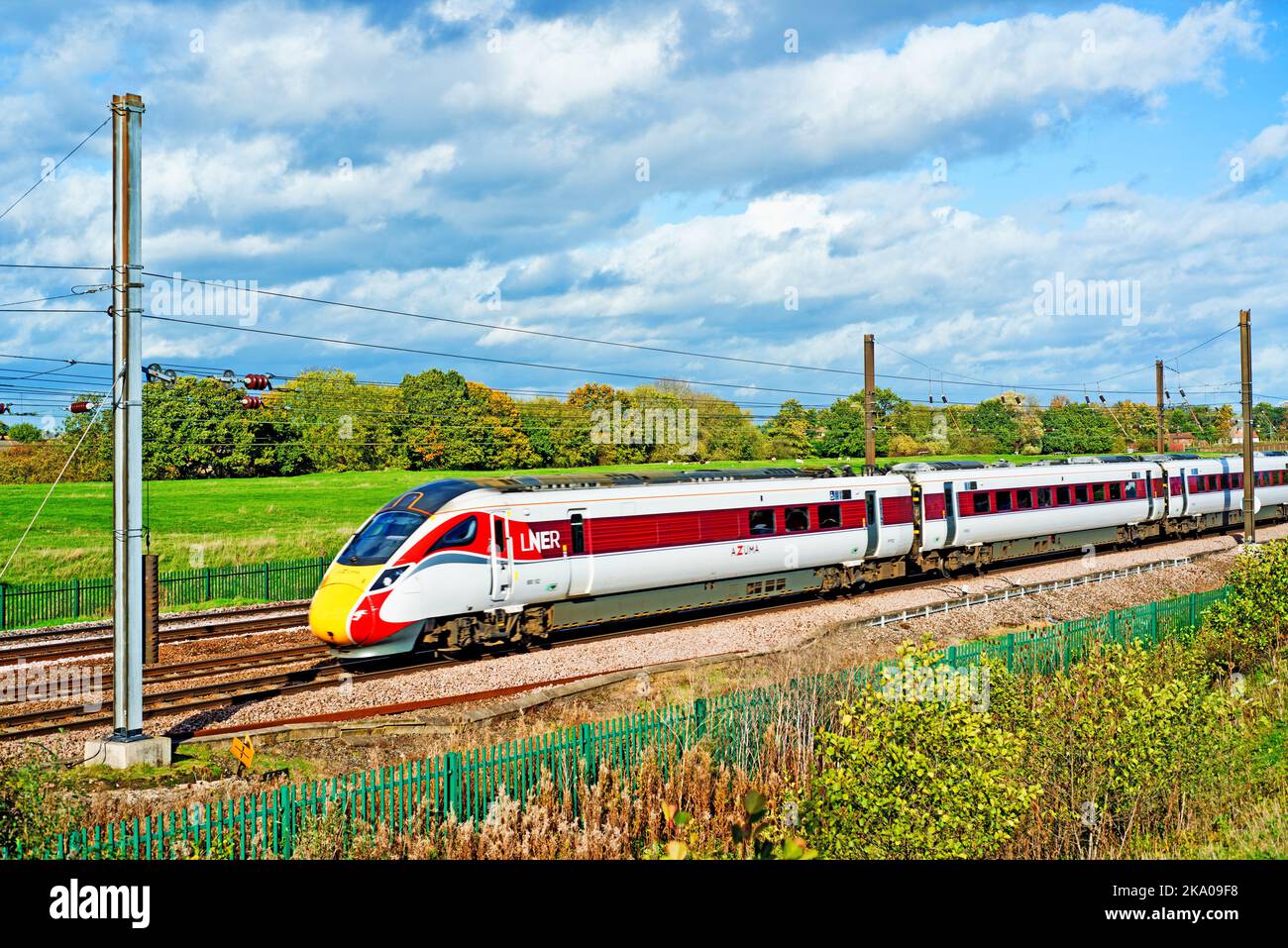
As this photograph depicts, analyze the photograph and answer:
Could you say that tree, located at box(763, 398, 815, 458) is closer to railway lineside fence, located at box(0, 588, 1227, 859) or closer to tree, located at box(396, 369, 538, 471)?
tree, located at box(396, 369, 538, 471)

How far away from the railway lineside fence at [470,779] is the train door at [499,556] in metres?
7.00

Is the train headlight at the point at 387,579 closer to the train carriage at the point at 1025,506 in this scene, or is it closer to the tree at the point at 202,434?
the train carriage at the point at 1025,506

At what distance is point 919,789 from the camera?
372 inches

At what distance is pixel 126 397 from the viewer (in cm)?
1471

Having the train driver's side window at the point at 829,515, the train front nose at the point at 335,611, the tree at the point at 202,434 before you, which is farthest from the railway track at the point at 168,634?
the tree at the point at 202,434

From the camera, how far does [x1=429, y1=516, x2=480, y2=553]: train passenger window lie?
1975 cm

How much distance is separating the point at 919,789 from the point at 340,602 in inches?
514

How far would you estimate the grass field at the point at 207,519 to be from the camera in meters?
41.8

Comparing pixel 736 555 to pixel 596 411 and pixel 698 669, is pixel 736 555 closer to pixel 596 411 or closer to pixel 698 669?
pixel 698 669

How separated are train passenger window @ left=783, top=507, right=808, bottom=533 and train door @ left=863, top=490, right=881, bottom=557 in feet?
9.17

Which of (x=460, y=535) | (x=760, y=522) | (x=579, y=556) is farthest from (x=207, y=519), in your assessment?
(x=460, y=535)

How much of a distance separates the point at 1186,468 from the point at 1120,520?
6.36 metres

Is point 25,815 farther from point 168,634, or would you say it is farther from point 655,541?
point 168,634

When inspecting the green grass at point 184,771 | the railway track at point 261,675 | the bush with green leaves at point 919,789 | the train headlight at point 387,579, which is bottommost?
the green grass at point 184,771
